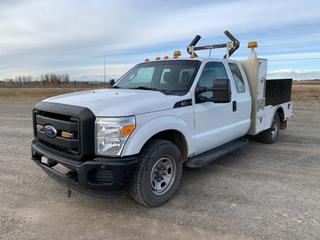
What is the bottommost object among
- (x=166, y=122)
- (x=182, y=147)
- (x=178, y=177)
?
(x=178, y=177)

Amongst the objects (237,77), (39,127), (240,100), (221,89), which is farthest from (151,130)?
(237,77)

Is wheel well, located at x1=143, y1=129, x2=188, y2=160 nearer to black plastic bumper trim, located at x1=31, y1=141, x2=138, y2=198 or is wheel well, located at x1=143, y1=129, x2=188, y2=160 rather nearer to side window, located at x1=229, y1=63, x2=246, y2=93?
black plastic bumper trim, located at x1=31, y1=141, x2=138, y2=198

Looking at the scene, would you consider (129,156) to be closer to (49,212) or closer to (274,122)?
(49,212)

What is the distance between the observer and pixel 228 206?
3.65 metres

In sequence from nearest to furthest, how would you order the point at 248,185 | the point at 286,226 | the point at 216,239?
the point at 216,239
the point at 286,226
the point at 248,185

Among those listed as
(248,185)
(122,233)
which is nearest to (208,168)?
(248,185)

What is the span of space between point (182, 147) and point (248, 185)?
1.24 meters

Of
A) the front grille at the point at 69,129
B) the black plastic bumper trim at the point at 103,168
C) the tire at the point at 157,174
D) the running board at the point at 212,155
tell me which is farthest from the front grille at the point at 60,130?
the running board at the point at 212,155

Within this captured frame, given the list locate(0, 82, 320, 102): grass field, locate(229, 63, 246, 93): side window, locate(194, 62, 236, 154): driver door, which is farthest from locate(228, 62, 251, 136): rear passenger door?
locate(0, 82, 320, 102): grass field

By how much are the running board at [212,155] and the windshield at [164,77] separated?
1058 mm

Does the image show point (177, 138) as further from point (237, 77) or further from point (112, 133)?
point (237, 77)

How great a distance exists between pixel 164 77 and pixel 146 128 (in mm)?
1486

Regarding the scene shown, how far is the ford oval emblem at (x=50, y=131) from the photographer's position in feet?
11.5

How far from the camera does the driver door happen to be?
13.8ft
